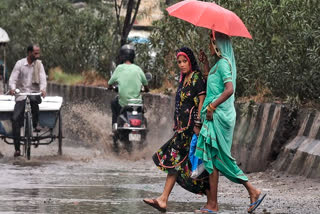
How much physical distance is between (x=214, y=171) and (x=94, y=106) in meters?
13.8

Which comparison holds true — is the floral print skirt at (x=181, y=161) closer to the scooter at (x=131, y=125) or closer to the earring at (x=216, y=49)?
the earring at (x=216, y=49)

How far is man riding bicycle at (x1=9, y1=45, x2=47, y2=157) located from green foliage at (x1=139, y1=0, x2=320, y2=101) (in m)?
2.85

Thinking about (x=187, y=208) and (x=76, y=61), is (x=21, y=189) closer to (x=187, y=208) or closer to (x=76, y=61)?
(x=187, y=208)

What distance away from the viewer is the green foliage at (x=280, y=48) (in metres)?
13.2

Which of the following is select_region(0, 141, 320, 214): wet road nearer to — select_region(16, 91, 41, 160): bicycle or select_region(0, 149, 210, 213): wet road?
select_region(0, 149, 210, 213): wet road

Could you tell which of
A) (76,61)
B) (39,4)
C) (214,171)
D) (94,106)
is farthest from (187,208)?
(39,4)

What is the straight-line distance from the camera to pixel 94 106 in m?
23.1

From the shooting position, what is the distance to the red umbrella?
9.55 meters

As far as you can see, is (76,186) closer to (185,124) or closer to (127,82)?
(185,124)

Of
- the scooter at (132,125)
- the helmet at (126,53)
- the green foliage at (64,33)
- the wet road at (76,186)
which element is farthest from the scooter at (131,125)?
the green foliage at (64,33)

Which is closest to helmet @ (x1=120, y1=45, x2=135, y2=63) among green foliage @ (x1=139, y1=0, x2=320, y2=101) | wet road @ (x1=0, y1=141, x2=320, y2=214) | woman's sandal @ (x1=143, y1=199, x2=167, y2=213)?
green foliage @ (x1=139, y1=0, x2=320, y2=101)

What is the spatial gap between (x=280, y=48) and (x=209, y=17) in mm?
4626

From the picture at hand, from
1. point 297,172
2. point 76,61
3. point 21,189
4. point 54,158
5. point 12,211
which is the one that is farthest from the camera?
point 76,61

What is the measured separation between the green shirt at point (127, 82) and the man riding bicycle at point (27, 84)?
4.36 ft
